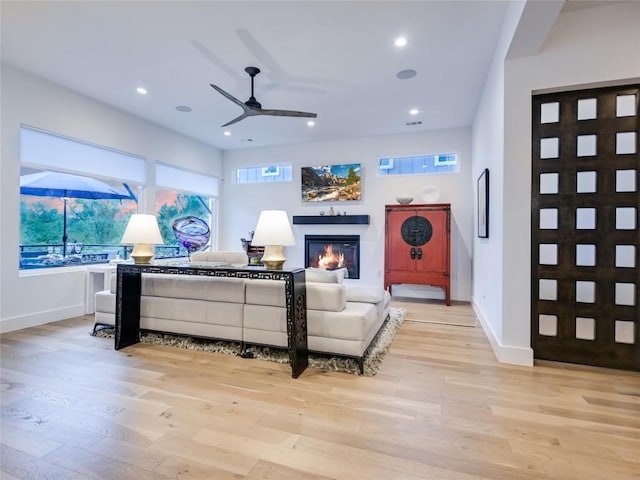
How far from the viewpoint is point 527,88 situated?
9.52 feet

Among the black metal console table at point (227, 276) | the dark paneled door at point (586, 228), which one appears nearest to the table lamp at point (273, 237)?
the black metal console table at point (227, 276)

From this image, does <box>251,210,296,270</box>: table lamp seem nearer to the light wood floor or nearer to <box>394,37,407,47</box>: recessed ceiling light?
the light wood floor

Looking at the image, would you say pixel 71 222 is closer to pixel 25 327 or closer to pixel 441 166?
pixel 25 327

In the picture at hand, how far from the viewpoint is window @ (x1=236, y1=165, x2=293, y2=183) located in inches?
282

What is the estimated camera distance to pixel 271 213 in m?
3.02

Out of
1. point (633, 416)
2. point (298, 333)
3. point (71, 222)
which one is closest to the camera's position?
point (633, 416)

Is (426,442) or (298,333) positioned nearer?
(426,442)

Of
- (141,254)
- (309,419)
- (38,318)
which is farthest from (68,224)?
(309,419)

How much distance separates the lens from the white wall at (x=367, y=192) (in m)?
5.83

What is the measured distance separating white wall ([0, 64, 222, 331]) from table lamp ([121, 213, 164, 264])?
66.1 inches

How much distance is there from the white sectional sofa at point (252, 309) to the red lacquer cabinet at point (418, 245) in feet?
6.83

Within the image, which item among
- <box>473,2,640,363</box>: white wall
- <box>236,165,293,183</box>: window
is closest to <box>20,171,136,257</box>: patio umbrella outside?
<box>236,165,293,183</box>: window

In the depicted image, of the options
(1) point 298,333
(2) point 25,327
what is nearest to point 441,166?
(1) point 298,333

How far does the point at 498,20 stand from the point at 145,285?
4382 mm
